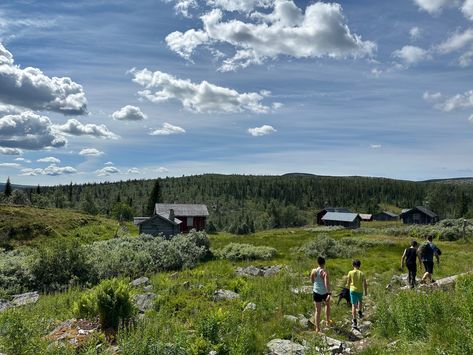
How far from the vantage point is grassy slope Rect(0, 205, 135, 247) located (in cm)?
4759

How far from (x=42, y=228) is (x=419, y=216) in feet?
331

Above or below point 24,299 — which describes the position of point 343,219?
below

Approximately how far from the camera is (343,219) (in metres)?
106

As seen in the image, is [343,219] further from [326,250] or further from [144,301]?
[144,301]

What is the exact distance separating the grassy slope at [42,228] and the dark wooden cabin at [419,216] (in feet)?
291

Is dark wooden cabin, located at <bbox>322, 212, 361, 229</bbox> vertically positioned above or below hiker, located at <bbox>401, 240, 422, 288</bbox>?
below

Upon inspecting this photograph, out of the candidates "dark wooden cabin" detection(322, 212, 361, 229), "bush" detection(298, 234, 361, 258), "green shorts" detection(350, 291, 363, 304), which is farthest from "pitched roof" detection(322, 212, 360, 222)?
"green shorts" detection(350, 291, 363, 304)

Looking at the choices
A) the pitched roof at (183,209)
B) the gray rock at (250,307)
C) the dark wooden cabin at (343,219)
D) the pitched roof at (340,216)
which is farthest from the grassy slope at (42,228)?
the dark wooden cabin at (343,219)

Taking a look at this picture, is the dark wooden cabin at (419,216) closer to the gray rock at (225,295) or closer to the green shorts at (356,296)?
the gray rock at (225,295)

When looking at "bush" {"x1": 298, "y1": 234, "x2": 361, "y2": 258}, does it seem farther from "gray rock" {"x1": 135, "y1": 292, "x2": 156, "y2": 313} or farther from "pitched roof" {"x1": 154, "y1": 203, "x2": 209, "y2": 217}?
"pitched roof" {"x1": 154, "y1": 203, "x2": 209, "y2": 217}

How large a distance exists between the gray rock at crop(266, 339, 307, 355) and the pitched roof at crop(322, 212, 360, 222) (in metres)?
98.4

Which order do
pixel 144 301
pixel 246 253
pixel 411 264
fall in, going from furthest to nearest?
pixel 246 253 < pixel 411 264 < pixel 144 301

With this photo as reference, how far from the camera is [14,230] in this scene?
4866 centimetres

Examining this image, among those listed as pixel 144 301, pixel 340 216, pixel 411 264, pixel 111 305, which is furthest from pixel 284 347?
pixel 340 216
